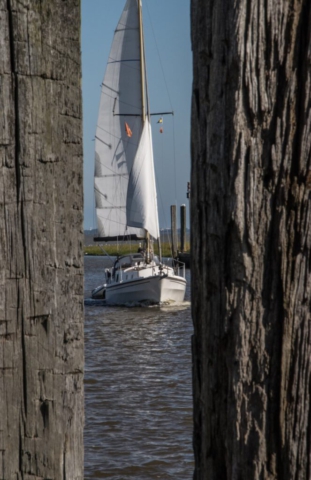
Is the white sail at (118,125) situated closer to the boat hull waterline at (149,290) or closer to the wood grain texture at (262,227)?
the boat hull waterline at (149,290)

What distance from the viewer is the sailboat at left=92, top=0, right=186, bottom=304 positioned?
26.9 metres

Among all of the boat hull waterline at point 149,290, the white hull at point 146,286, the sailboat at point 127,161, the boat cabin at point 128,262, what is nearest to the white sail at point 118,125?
the sailboat at point 127,161

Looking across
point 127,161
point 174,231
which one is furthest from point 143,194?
point 174,231

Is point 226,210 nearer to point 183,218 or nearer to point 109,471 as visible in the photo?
point 109,471

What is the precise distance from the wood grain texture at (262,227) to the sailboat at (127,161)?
75.9 feet

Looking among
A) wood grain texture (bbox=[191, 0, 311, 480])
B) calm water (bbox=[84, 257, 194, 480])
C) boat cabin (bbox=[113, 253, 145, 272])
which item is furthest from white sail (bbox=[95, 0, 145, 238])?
wood grain texture (bbox=[191, 0, 311, 480])

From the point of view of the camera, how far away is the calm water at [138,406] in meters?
6.12

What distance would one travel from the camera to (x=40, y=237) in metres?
1.45

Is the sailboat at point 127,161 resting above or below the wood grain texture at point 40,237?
above

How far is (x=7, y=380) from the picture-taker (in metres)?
1.45

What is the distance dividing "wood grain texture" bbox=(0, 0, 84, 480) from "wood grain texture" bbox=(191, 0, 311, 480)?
40 cm

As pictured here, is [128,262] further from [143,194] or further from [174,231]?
[174,231]

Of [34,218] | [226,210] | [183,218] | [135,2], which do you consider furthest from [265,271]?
[183,218]

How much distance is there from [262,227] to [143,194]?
26061 millimetres
